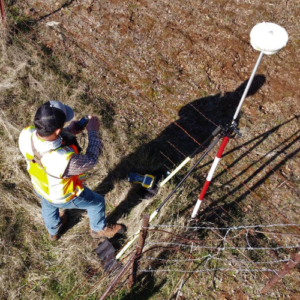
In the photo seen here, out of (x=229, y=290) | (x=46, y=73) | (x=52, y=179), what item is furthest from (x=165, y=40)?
(x=229, y=290)

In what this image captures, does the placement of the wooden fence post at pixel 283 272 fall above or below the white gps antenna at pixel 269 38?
below

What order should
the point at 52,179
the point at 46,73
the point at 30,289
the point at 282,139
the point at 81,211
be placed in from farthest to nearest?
the point at 46,73, the point at 282,139, the point at 81,211, the point at 30,289, the point at 52,179

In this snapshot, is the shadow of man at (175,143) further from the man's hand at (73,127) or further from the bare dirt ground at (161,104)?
the man's hand at (73,127)

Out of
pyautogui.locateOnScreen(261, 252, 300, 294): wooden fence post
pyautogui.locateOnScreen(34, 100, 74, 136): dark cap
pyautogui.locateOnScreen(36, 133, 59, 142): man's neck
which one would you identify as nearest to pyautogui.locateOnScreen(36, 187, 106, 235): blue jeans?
pyautogui.locateOnScreen(36, 133, 59, 142): man's neck

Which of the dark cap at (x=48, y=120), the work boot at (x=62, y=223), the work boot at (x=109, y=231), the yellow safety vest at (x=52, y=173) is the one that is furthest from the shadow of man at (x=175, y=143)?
the dark cap at (x=48, y=120)

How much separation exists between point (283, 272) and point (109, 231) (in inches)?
74.1

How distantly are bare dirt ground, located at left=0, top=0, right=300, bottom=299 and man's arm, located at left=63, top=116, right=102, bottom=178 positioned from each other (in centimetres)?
137

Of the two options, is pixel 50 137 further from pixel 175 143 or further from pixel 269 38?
pixel 175 143

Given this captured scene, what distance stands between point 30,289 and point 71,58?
12.2ft

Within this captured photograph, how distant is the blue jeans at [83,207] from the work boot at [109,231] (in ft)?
0.32

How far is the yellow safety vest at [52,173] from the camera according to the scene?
2463 millimetres

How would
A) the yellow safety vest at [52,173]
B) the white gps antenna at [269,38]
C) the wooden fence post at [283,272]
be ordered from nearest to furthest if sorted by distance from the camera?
1. the white gps antenna at [269,38]
2. the yellow safety vest at [52,173]
3. the wooden fence post at [283,272]

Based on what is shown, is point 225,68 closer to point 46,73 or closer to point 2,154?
point 46,73

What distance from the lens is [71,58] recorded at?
535 cm
